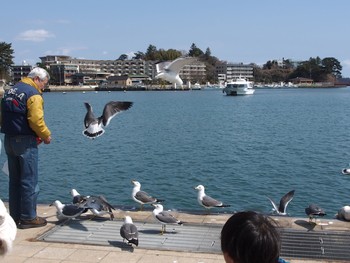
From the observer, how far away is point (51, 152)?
81.6ft

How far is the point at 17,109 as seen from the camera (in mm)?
6875

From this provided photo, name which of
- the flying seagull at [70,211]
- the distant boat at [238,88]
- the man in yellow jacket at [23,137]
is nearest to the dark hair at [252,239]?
the man in yellow jacket at [23,137]

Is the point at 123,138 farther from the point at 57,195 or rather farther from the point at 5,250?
the point at 5,250

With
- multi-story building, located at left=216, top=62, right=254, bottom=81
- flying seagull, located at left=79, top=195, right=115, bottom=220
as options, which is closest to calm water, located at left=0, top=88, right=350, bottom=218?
flying seagull, located at left=79, top=195, right=115, bottom=220

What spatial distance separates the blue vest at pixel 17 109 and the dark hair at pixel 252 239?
5257 millimetres

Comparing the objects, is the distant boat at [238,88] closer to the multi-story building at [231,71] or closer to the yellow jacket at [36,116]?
the multi-story building at [231,71]

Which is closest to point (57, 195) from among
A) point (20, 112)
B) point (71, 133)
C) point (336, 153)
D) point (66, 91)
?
point (20, 112)

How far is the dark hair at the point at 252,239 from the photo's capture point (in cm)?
226

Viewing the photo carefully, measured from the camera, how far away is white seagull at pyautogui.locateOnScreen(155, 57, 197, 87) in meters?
7.16

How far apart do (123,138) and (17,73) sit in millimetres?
133141

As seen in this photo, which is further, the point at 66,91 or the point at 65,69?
the point at 65,69

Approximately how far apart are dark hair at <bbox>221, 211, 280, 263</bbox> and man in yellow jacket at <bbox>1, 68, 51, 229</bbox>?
16.6ft

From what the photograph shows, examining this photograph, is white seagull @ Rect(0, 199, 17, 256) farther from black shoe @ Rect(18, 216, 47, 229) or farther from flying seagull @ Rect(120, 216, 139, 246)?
black shoe @ Rect(18, 216, 47, 229)

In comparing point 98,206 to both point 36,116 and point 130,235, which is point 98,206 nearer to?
point 130,235
